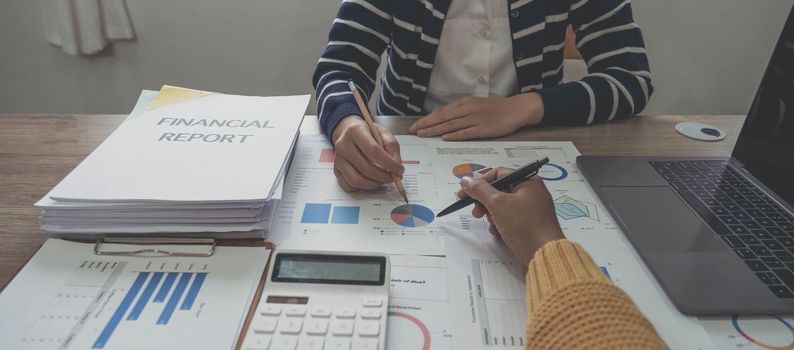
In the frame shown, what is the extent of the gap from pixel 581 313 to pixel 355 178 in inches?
12.9

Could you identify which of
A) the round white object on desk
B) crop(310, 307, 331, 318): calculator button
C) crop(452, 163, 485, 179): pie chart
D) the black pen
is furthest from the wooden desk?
crop(310, 307, 331, 318): calculator button

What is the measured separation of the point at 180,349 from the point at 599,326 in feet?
1.09

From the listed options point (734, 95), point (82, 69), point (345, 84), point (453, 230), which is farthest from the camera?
point (734, 95)

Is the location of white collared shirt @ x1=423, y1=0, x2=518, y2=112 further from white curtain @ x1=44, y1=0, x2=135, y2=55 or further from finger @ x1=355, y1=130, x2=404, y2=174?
white curtain @ x1=44, y1=0, x2=135, y2=55

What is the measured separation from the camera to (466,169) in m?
0.70

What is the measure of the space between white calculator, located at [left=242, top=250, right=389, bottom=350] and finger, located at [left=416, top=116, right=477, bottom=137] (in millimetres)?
363

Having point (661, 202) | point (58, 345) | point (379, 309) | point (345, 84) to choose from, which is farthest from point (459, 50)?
point (58, 345)

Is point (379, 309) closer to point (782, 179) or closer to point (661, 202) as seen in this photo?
point (661, 202)

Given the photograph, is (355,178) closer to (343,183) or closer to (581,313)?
(343,183)

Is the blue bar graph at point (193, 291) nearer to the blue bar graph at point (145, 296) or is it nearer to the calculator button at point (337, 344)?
the blue bar graph at point (145, 296)

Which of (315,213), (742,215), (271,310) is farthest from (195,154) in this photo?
(742,215)

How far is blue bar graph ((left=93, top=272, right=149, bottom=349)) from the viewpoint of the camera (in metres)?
0.41

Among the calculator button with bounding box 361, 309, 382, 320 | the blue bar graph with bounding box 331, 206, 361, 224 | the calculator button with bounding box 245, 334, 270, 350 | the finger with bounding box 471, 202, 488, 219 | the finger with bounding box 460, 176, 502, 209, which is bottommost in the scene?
the calculator button with bounding box 245, 334, 270, 350

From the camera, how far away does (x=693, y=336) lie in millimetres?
433
